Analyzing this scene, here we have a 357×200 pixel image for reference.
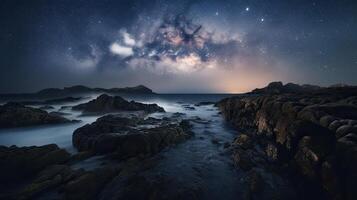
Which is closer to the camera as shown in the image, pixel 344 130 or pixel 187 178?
pixel 344 130

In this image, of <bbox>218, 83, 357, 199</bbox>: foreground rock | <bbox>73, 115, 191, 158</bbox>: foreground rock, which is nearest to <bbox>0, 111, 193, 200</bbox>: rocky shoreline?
<bbox>73, 115, 191, 158</bbox>: foreground rock

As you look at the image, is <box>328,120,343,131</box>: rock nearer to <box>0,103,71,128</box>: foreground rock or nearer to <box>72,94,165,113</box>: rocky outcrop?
<box>0,103,71,128</box>: foreground rock

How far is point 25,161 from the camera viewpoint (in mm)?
10953

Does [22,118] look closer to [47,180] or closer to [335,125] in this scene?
[47,180]

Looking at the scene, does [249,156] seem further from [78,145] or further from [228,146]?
[78,145]

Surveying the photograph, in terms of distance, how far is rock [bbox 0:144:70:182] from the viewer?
1038 centimetres

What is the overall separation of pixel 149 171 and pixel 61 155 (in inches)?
245

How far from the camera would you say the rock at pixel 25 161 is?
10.4m

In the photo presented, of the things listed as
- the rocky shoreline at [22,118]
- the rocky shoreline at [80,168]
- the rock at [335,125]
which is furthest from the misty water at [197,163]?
the rock at [335,125]

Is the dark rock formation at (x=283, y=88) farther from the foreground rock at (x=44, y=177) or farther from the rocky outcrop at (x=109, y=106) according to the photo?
the foreground rock at (x=44, y=177)

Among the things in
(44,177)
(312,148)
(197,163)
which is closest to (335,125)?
(312,148)

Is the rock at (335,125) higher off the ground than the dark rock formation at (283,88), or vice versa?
the dark rock formation at (283,88)

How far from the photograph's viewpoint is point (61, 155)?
12.5 metres

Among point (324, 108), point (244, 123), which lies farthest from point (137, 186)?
point (244, 123)
